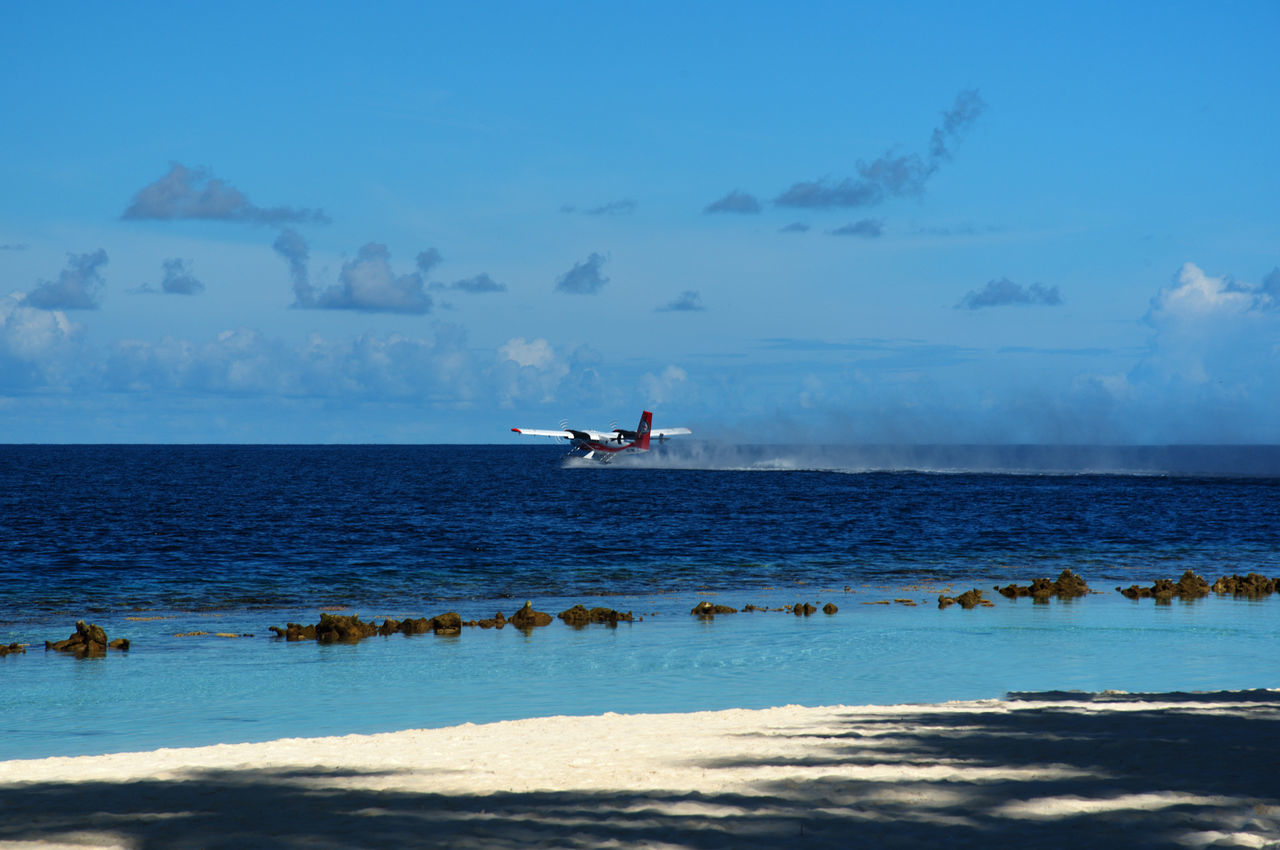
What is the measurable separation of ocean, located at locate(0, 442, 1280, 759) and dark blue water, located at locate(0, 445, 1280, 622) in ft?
0.82

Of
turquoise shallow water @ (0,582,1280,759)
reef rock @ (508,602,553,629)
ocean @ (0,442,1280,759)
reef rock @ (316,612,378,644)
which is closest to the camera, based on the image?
turquoise shallow water @ (0,582,1280,759)

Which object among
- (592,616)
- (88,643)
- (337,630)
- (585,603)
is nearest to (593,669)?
(592,616)

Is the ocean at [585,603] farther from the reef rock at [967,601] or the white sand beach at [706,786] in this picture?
the white sand beach at [706,786]

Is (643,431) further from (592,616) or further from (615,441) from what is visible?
(592,616)

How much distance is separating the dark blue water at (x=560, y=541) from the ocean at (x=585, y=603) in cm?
25

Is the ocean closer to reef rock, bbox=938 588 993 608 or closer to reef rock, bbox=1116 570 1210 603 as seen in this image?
reef rock, bbox=938 588 993 608

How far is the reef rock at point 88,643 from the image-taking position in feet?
71.9

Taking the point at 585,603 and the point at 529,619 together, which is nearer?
the point at 529,619

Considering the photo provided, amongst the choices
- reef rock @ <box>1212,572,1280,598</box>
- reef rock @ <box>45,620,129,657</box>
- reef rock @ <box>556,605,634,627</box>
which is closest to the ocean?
reef rock @ <box>45,620,129,657</box>

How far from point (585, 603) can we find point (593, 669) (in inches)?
403

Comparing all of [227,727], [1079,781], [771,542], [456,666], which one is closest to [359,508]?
[771,542]

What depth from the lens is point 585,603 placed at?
3016 centimetres

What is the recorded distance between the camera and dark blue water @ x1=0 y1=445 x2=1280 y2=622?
1337 inches

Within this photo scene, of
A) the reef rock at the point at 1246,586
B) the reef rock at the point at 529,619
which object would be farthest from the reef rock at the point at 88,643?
the reef rock at the point at 1246,586
